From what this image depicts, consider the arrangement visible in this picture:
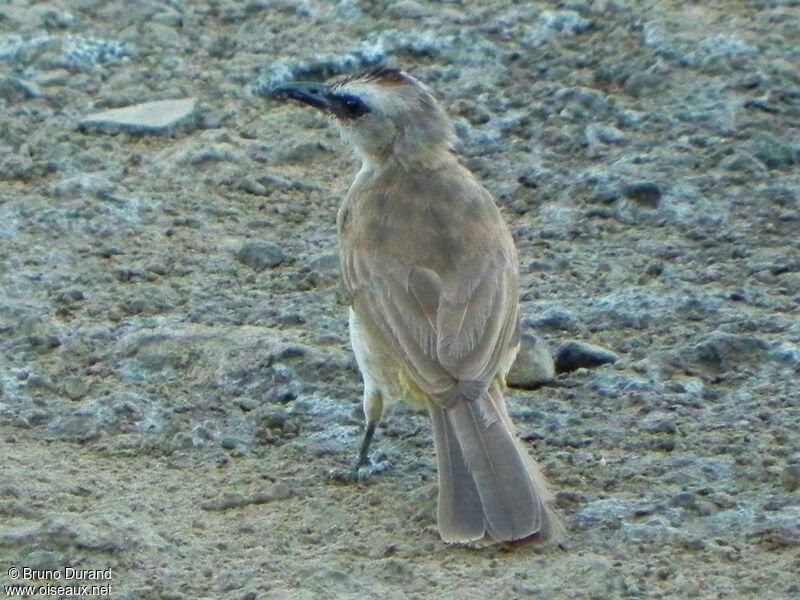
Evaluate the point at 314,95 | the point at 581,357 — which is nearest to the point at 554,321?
the point at 581,357

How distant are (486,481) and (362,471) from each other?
2.65 ft

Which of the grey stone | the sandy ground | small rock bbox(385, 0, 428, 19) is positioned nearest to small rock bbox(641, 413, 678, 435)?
the sandy ground

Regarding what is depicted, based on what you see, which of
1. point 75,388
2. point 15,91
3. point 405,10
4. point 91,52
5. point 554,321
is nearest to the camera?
point 75,388

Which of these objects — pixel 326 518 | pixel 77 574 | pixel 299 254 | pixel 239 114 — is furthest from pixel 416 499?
pixel 239 114

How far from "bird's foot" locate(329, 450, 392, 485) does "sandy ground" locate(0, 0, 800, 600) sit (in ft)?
0.18

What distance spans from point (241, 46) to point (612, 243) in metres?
2.84

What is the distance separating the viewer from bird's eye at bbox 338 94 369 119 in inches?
311

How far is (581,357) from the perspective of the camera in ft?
24.6

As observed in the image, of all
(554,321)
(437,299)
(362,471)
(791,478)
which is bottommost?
(362,471)

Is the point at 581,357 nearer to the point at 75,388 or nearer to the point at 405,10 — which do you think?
the point at 75,388

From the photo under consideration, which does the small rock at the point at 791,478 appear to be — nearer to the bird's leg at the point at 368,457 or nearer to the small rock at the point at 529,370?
the small rock at the point at 529,370

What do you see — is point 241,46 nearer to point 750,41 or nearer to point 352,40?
point 352,40

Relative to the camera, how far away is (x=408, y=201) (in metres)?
7.49

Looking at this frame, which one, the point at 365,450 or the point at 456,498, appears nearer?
the point at 456,498
